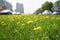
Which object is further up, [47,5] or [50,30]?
[50,30]

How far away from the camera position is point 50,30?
3672mm

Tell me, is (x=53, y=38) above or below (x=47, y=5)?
above

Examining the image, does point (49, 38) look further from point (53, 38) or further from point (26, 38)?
point (26, 38)

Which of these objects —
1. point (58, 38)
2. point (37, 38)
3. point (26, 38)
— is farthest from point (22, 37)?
point (58, 38)

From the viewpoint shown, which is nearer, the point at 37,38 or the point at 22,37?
the point at 37,38

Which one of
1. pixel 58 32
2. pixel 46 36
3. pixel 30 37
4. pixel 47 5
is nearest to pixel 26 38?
pixel 30 37

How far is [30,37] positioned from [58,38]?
18.4 inches

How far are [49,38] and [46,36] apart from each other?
0.18ft

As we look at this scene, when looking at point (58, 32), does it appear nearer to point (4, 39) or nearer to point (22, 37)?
point (22, 37)

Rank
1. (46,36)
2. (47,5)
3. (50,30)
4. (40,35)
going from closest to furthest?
1. (46,36)
2. (40,35)
3. (50,30)
4. (47,5)

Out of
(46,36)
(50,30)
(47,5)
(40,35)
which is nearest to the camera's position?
(46,36)

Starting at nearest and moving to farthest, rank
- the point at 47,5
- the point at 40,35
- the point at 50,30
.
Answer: the point at 40,35, the point at 50,30, the point at 47,5

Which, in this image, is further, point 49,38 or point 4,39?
point 4,39

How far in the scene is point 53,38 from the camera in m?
3.28
